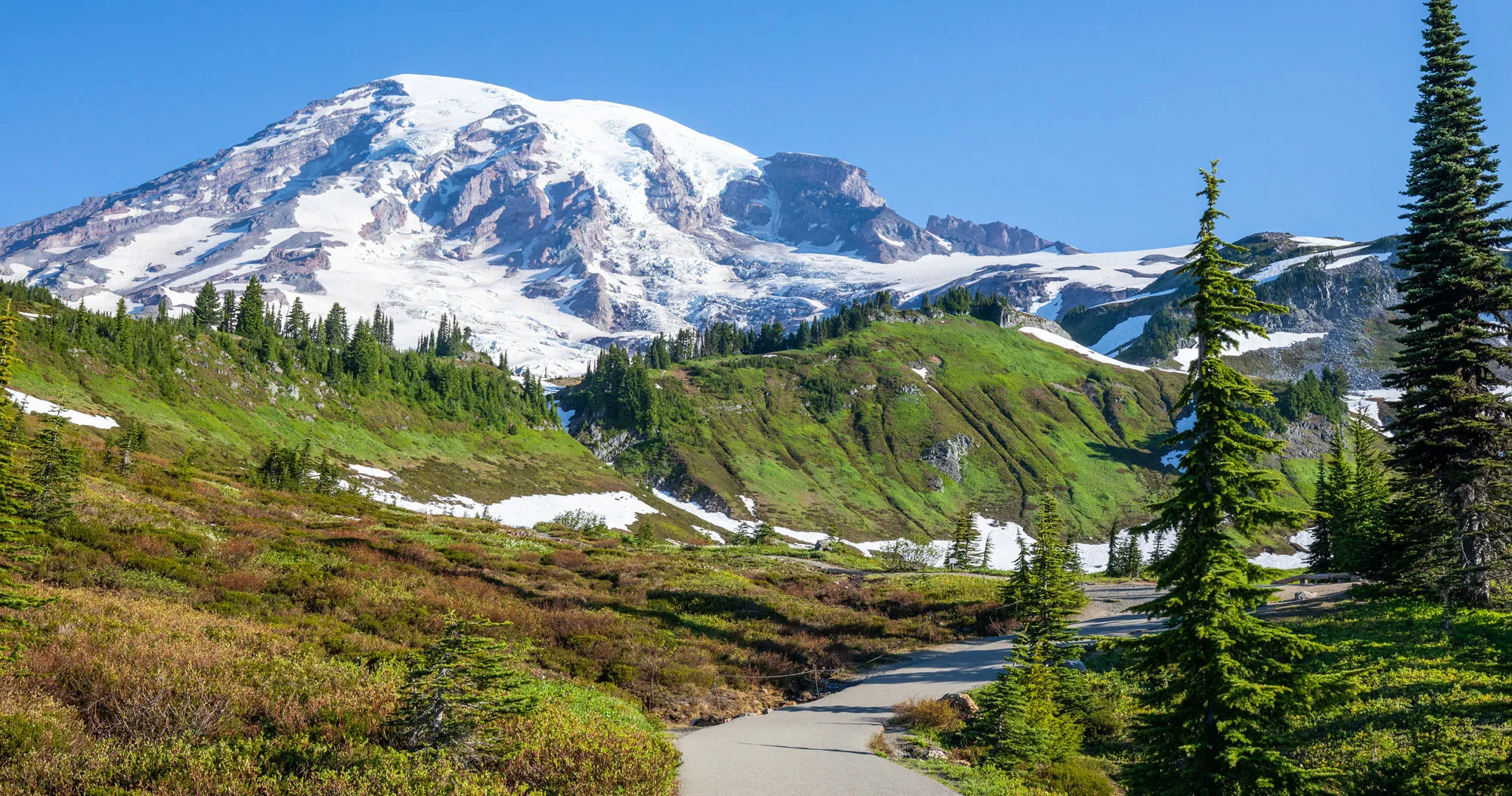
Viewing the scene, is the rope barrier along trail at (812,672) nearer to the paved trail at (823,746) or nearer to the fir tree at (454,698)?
the paved trail at (823,746)

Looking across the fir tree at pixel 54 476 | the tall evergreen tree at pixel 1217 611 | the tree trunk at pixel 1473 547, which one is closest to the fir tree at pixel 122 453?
the fir tree at pixel 54 476

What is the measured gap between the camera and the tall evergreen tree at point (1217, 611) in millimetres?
15227

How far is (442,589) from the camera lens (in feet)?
92.9

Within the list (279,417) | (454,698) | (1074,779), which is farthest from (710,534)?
(454,698)

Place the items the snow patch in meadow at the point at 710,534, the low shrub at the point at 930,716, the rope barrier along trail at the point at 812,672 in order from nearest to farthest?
the low shrub at the point at 930,716 → the rope barrier along trail at the point at 812,672 → the snow patch in meadow at the point at 710,534

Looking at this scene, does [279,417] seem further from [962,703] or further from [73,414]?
[962,703]

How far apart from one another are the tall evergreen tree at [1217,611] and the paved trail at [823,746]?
17.8 feet

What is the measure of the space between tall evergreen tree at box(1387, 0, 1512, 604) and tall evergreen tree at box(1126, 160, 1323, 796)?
1823cm

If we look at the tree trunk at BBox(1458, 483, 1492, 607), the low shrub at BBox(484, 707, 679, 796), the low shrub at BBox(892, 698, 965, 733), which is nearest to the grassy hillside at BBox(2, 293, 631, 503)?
the low shrub at BBox(892, 698, 965, 733)

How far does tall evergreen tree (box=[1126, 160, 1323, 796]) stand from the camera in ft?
50.0

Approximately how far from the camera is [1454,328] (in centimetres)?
3016

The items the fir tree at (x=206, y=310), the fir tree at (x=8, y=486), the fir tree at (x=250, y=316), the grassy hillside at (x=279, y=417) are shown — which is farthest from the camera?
the fir tree at (x=206, y=310)

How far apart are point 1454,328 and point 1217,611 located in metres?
23.9

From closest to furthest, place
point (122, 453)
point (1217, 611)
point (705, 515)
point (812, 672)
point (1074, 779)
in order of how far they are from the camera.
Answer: point (1217, 611) < point (1074, 779) < point (812, 672) < point (122, 453) < point (705, 515)
